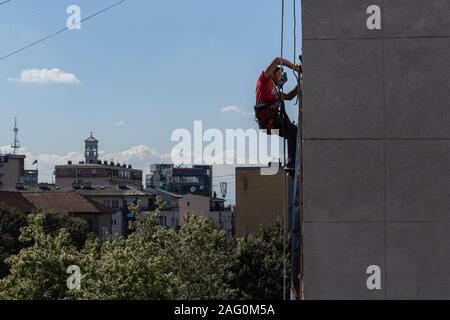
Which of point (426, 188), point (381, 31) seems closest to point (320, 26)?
point (381, 31)

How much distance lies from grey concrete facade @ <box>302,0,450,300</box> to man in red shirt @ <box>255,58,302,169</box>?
1470mm

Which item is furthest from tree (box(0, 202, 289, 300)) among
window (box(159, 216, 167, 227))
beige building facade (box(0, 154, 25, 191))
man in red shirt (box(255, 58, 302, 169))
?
beige building facade (box(0, 154, 25, 191))

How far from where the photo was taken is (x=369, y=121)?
10250mm

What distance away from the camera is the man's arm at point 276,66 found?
11.7 m

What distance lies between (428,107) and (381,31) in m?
1.21

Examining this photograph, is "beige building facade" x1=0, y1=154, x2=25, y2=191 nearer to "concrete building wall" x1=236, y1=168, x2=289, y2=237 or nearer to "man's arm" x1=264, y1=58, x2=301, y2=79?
"concrete building wall" x1=236, y1=168, x2=289, y2=237

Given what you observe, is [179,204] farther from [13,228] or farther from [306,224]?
[306,224]

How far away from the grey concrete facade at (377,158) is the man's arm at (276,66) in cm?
141

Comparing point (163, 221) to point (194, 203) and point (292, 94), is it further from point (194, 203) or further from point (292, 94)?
point (292, 94)

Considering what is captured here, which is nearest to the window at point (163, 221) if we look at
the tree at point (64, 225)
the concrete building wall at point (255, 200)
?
the tree at point (64, 225)

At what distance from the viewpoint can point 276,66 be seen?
11727 mm

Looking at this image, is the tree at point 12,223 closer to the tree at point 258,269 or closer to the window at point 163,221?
the tree at point 258,269

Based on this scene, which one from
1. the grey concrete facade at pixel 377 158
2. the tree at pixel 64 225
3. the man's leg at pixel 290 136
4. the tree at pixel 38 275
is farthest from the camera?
the tree at pixel 64 225

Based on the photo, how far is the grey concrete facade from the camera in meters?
10.2
